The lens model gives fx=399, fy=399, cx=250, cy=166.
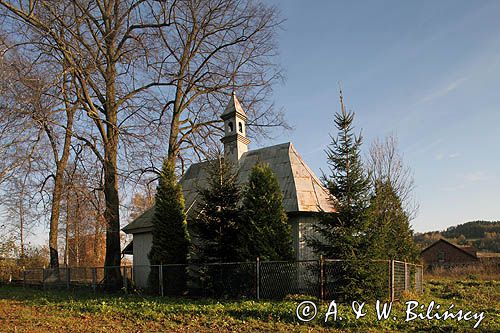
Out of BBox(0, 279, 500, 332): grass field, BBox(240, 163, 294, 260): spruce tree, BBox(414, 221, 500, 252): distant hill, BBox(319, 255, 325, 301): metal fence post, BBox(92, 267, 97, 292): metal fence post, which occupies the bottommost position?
BBox(414, 221, 500, 252): distant hill

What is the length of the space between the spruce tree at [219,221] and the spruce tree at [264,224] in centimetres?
71

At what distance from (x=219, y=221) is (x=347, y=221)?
4730mm

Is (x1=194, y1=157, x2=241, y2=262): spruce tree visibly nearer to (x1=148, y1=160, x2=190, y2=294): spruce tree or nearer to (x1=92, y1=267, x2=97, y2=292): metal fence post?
(x1=148, y1=160, x2=190, y2=294): spruce tree

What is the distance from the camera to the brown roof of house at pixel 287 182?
15328mm

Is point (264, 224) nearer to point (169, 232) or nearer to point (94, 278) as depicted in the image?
point (169, 232)

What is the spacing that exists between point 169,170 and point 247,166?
392 cm

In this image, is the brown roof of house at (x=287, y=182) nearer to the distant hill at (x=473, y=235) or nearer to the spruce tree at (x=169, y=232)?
the spruce tree at (x=169, y=232)

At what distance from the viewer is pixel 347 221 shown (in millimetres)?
12141

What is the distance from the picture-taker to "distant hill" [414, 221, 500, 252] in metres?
60.3

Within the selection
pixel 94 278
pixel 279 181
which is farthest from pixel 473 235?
pixel 94 278

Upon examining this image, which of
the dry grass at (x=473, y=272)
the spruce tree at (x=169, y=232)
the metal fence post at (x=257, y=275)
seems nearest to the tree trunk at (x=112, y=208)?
the spruce tree at (x=169, y=232)

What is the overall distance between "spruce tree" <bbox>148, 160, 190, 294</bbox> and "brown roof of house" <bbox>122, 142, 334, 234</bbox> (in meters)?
1.09

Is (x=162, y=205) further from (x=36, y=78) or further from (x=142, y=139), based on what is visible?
(x=36, y=78)

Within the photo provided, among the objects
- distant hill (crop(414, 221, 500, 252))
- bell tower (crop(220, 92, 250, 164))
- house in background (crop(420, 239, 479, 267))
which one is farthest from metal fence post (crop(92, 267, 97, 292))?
distant hill (crop(414, 221, 500, 252))
